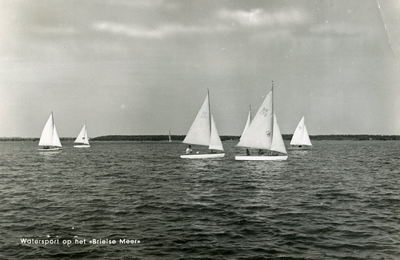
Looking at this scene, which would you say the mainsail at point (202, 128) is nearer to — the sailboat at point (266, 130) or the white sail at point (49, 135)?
the sailboat at point (266, 130)

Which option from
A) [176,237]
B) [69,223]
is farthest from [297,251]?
[69,223]

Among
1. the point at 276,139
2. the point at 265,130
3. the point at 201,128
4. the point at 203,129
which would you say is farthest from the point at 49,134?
the point at 276,139

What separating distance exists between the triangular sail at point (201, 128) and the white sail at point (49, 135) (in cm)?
3635

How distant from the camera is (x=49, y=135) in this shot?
229 ft

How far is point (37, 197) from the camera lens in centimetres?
2086

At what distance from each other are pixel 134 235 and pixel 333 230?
26.4 ft

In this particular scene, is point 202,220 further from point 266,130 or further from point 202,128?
point 202,128

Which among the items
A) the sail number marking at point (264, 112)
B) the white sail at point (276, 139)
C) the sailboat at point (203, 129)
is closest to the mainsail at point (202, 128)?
the sailboat at point (203, 129)

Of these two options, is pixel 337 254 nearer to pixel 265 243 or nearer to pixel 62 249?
pixel 265 243

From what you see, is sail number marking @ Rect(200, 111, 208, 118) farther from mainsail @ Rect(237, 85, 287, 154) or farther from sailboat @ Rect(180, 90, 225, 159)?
mainsail @ Rect(237, 85, 287, 154)

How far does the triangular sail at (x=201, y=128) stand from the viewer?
45.7 m

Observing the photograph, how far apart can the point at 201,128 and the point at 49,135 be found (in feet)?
131

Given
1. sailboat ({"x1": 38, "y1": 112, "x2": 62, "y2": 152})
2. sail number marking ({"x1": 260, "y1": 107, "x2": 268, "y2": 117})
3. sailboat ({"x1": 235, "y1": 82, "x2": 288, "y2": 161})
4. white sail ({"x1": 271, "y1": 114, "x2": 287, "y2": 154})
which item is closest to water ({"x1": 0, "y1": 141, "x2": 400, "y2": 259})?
white sail ({"x1": 271, "y1": 114, "x2": 287, "y2": 154})

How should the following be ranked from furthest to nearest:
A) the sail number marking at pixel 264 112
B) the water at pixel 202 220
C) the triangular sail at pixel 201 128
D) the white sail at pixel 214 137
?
the white sail at pixel 214 137, the triangular sail at pixel 201 128, the sail number marking at pixel 264 112, the water at pixel 202 220
